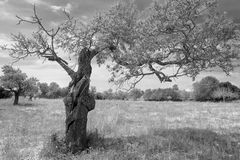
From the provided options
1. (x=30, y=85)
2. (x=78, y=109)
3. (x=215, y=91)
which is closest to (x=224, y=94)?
(x=215, y=91)

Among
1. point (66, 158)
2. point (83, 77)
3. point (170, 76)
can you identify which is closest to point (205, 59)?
point (170, 76)

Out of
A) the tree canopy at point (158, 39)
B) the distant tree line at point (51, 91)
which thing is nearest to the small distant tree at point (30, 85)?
the tree canopy at point (158, 39)

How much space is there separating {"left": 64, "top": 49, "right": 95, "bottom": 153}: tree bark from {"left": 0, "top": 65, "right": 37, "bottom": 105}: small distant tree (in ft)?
93.6

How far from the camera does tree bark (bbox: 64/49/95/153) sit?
810 cm

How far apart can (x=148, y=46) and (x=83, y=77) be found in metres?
3.31

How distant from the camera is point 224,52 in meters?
8.31

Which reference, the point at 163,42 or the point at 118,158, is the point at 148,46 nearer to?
the point at 163,42

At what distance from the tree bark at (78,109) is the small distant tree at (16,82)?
93.6 feet

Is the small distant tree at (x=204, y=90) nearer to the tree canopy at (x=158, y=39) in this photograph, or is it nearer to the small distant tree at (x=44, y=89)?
the tree canopy at (x=158, y=39)

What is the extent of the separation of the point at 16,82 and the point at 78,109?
29.5 meters

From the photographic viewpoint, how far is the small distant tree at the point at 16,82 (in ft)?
105

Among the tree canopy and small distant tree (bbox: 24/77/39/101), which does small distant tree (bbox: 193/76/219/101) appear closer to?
small distant tree (bbox: 24/77/39/101)

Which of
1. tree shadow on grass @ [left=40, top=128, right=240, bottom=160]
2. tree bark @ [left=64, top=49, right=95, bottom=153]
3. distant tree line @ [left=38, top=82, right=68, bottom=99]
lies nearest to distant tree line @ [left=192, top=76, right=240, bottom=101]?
tree shadow on grass @ [left=40, top=128, right=240, bottom=160]

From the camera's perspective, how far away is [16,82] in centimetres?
3269
